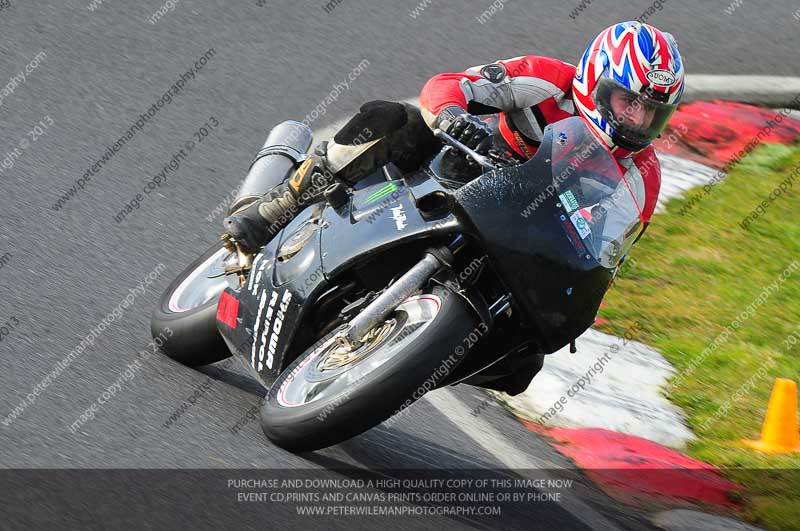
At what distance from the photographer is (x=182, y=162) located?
7.73 meters

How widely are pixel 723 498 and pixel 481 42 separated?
216 inches

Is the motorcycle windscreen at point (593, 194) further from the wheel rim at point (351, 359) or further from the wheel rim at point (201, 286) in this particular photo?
the wheel rim at point (201, 286)

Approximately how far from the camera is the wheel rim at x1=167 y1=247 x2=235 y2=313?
557 centimetres

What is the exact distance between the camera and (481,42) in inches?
392

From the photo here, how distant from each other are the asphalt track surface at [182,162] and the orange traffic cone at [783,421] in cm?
129

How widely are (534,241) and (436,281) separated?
389 mm

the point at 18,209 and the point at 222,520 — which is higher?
the point at 18,209

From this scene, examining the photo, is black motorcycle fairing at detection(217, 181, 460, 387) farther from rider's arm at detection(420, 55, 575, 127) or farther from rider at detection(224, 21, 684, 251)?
rider's arm at detection(420, 55, 575, 127)

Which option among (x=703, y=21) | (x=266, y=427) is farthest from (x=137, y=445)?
(x=703, y=21)

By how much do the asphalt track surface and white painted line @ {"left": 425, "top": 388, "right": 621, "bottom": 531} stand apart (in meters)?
0.01

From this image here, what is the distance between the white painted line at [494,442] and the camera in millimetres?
4945

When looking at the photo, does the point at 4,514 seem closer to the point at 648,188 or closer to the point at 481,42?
the point at 648,188

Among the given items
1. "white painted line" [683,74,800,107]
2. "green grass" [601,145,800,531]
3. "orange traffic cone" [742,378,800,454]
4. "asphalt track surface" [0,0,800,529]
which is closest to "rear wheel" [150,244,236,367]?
"asphalt track surface" [0,0,800,529]

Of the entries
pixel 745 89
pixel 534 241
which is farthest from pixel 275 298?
pixel 745 89
